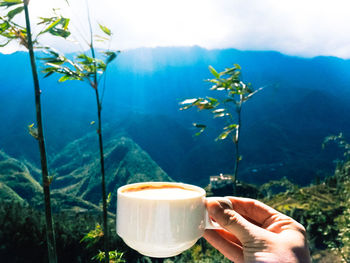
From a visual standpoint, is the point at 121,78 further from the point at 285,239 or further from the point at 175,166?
the point at 285,239

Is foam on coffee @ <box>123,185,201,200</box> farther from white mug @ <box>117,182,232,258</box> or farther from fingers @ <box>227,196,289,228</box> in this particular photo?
fingers @ <box>227,196,289,228</box>

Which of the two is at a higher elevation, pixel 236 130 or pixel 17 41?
pixel 17 41

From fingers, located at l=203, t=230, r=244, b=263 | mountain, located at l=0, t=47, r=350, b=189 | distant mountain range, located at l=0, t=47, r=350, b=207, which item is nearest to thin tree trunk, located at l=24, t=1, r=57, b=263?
fingers, located at l=203, t=230, r=244, b=263

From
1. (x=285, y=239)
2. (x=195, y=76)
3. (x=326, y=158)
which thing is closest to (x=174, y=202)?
(x=285, y=239)

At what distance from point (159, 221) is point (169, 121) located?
90.8m

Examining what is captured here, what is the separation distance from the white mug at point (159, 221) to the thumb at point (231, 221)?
0.21 feet

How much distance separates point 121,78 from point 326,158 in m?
67.7

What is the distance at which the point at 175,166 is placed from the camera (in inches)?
3177

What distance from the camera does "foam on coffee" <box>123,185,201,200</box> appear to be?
0.86m

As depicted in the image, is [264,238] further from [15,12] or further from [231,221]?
[15,12]

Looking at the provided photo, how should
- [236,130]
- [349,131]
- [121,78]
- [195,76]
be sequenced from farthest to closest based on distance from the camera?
[195,76], [121,78], [349,131], [236,130]

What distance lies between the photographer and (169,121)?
91.5 meters

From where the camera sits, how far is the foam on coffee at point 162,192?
86cm

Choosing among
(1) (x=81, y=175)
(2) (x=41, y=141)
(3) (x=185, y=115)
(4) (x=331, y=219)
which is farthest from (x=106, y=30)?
(3) (x=185, y=115)
